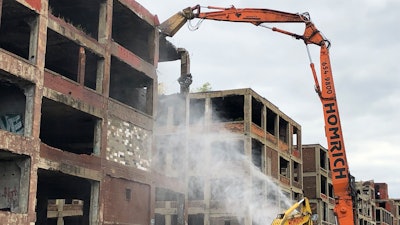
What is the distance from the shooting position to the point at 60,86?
24734mm

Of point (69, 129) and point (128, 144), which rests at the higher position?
point (69, 129)

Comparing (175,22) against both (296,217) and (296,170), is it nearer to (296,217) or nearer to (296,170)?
(296,217)

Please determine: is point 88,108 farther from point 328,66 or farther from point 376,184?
point 376,184

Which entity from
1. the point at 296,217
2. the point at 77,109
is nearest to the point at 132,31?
the point at 77,109

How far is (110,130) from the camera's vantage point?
2817cm

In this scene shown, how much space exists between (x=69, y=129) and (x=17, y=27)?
6.99 metres

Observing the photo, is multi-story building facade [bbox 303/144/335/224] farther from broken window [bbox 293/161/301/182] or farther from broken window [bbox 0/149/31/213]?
broken window [bbox 0/149/31/213]

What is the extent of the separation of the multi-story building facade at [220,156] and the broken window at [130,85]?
3.69m

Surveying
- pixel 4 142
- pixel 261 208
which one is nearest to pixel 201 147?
pixel 261 208

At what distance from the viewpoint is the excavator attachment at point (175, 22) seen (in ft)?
106

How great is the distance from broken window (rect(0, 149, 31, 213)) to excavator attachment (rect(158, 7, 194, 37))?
1368cm

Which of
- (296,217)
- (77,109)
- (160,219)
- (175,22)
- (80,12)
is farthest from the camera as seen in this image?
(160,219)

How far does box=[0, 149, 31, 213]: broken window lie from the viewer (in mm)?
22219

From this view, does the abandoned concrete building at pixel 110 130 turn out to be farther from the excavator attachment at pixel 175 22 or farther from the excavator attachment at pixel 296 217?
the excavator attachment at pixel 296 217
